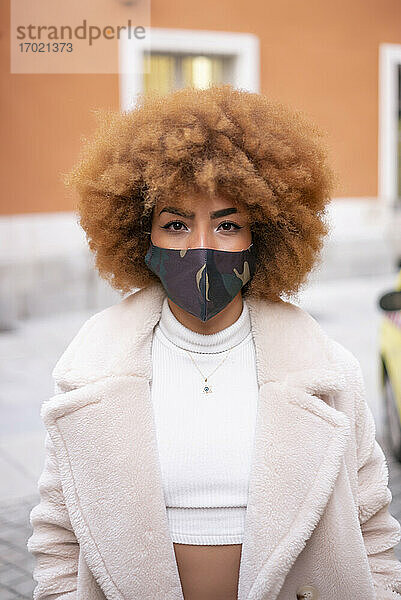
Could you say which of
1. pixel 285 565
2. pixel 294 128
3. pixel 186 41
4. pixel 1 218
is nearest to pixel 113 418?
pixel 285 565

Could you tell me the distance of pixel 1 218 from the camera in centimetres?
1021

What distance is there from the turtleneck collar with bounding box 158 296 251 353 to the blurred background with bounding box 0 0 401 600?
14.3 ft

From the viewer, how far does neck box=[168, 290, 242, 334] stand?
2150mm

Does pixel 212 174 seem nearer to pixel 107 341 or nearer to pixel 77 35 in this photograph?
pixel 107 341

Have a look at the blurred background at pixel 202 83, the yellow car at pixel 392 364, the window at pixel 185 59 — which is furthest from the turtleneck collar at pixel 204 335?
the window at pixel 185 59

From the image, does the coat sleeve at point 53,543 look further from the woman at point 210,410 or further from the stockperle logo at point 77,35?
the stockperle logo at point 77,35

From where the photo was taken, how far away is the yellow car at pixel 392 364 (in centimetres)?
503

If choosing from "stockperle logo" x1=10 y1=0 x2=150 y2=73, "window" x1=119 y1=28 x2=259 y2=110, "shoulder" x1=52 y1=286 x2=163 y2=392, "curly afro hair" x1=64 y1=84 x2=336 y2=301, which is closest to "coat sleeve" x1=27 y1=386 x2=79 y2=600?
"shoulder" x1=52 y1=286 x2=163 y2=392

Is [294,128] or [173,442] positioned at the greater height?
[294,128]

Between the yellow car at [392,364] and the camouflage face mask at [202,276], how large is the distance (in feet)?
9.85

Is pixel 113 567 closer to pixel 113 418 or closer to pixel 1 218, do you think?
pixel 113 418

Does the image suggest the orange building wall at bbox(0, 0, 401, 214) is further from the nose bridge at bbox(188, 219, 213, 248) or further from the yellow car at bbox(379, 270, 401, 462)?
the nose bridge at bbox(188, 219, 213, 248)

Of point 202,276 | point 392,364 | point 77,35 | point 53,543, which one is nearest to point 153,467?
point 53,543

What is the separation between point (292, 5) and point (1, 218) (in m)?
5.41
